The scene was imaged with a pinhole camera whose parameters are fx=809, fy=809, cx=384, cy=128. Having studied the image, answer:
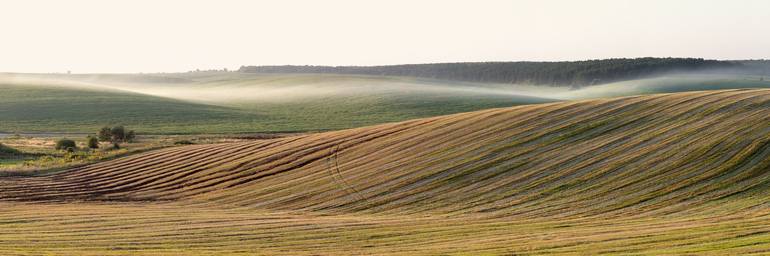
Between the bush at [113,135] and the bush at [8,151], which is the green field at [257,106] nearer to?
the bush at [113,135]

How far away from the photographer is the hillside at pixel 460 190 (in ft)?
64.2

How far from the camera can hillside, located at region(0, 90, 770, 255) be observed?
64.2 ft

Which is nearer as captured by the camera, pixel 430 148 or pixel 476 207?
pixel 476 207

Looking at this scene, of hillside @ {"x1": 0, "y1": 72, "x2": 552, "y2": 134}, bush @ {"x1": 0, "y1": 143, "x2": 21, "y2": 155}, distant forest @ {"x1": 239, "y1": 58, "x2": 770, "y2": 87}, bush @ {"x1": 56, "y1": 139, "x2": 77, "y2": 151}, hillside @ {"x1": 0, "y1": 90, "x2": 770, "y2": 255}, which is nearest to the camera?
hillside @ {"x1": 0, "y1": 90, "x2": 770, "y2": 255}

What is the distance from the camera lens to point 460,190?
2622cm

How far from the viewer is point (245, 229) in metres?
22.4

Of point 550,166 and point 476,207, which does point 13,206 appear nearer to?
point 476,207

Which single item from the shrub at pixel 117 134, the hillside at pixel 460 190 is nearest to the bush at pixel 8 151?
the shrub at pixel 117 134

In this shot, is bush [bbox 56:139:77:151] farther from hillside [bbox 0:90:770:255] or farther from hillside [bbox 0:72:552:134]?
hillside [bbox 0:72:552:134]

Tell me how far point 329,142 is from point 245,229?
12.8 m

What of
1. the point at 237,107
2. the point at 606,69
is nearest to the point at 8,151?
the point at 237,107

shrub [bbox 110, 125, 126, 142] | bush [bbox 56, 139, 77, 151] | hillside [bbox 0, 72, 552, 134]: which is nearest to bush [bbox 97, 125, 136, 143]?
shrub [bbox 110, 125, 126, 142]

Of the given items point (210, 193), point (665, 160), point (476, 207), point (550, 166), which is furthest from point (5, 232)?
point (665, 160)

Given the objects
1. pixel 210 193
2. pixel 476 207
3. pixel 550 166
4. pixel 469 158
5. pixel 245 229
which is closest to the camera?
pixel 245 229
